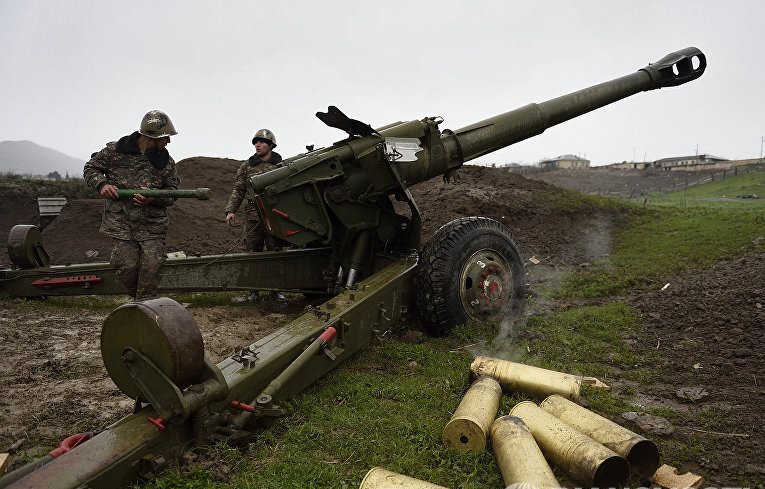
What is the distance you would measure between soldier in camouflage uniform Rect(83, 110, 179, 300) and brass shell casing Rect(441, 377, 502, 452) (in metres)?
3.33

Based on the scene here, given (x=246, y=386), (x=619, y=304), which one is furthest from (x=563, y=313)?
(x=246, y=386)

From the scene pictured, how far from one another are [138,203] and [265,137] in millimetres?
2665

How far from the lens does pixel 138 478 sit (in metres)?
2.45

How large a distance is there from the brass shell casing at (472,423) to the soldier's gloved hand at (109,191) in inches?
136

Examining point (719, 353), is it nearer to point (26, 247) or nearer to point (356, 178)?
point (356, 178)

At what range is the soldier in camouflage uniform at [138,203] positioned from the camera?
197 inches

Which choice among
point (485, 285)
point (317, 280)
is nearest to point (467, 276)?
point (485, 285)

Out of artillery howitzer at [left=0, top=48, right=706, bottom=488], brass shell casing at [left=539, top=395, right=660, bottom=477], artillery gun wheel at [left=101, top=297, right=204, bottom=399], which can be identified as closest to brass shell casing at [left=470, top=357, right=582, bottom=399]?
brass shell casing at [left=539, top=395, right=660, bottom=477]

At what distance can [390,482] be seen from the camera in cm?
249

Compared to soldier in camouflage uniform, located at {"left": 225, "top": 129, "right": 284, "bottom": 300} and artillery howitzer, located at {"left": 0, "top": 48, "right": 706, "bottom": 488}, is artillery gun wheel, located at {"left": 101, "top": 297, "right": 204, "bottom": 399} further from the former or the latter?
soldier in camouflage uniform, located at {"left": 225, "top": 129, "right": 284, "bottom": 300}

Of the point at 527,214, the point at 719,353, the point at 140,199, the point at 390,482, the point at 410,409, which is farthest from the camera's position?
the point at 527,214

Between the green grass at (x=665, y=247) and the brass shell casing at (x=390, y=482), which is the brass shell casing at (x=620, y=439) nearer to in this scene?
the brass shell casing at (x=390, y=482)

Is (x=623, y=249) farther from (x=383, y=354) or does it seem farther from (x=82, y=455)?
(x=82, y=455)

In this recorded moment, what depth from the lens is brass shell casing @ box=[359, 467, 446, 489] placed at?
2455 millimetres
